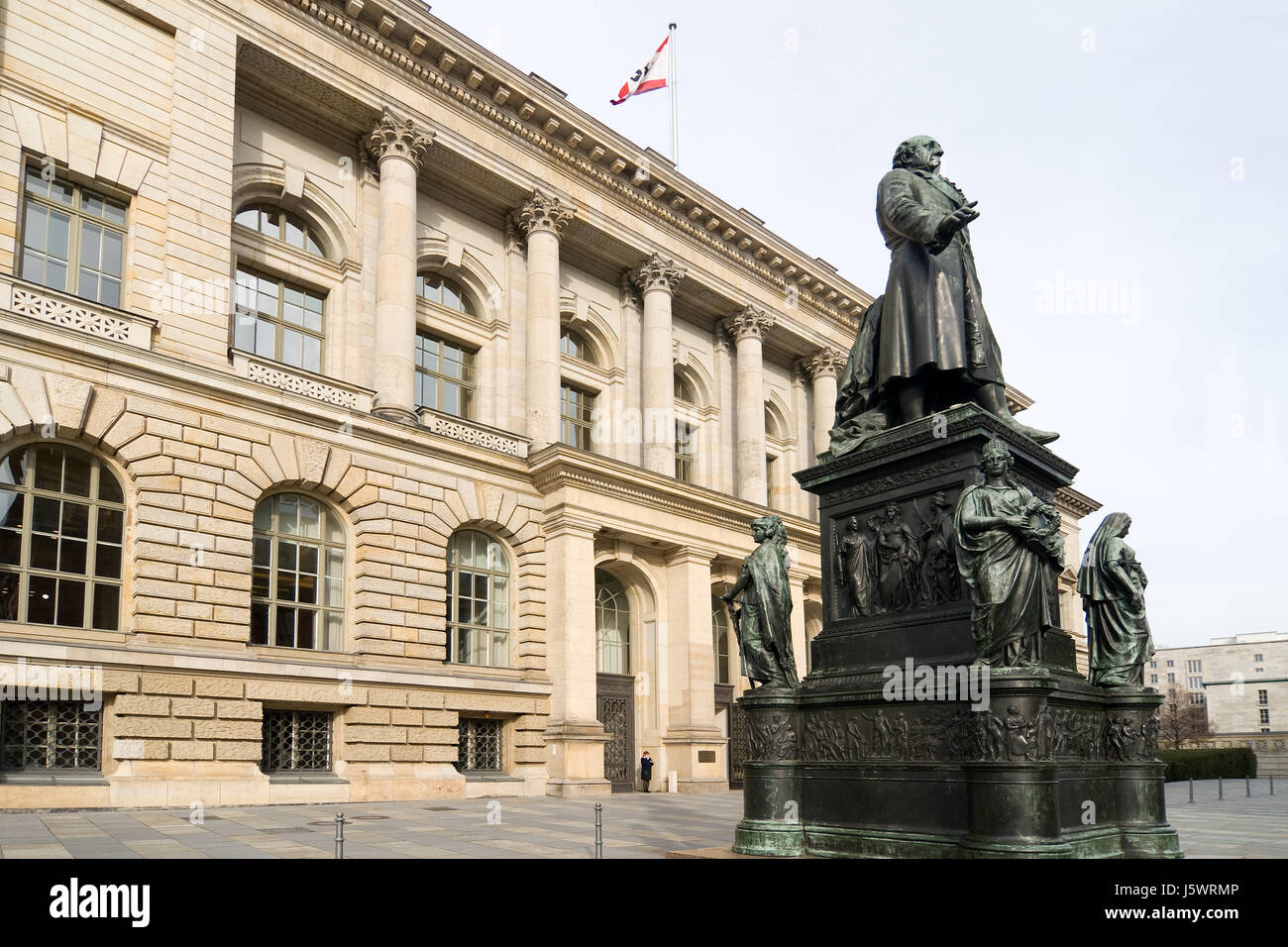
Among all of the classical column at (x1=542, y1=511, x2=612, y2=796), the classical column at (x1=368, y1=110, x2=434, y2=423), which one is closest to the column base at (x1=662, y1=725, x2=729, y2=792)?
the classical column at (x1=542, y1=511, x2=612, y2=796)

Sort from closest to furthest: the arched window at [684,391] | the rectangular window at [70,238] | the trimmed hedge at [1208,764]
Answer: the rectangular window at [70,238], the arched window at [684,391], the trimmed hedge at [1208,764]

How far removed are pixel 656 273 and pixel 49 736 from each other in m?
24.6

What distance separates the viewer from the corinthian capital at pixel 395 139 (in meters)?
30.0

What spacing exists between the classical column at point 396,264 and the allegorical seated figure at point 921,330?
66.0ft

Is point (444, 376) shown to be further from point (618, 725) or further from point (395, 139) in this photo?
point (618, 725)

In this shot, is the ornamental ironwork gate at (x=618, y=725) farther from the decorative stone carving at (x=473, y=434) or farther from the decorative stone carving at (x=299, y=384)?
the decorative stone carving at (x=299, y=384)

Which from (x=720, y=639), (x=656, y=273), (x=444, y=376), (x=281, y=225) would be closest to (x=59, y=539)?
(x=281, y=225)

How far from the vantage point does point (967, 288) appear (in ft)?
32.3

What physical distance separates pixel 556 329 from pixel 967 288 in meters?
24.9

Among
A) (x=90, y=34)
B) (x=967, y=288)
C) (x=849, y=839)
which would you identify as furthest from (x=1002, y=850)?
(x=90, y=34)

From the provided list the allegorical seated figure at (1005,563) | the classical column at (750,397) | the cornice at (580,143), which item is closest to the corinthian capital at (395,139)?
the cornice at (580,143)

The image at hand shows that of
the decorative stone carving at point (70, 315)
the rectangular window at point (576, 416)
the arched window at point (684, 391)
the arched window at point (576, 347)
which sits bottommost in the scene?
the decorative stone carving at point (70, 315)

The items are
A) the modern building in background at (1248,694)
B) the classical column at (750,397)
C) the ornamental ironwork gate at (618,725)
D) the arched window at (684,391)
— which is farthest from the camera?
the modern building in background at (1248,694)
